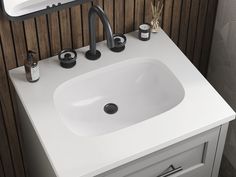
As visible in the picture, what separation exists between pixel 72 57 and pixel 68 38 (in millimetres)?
78

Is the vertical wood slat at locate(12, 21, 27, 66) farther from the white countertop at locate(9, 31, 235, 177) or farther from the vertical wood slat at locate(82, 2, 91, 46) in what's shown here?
the vertical wood slat at locate(82, 2, 91, 46)

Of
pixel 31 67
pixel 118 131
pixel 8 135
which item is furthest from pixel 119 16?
pixel 8 135

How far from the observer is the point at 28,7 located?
5.16 feet

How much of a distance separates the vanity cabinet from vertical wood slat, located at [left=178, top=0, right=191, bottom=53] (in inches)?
21.3

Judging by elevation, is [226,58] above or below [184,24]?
below

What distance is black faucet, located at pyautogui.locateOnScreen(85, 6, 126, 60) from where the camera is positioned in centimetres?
151

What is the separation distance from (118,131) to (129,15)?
516mm

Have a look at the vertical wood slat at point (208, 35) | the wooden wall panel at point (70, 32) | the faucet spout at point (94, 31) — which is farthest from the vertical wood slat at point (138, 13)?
the vertical wood slat at point (208, 35)

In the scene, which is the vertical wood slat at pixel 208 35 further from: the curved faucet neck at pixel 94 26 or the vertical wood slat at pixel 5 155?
the vertical wood slat at pixel 5 155

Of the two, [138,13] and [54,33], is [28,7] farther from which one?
[138,13]

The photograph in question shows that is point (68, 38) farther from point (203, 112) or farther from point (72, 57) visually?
point (203, 112)

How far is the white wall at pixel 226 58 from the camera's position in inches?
76.3

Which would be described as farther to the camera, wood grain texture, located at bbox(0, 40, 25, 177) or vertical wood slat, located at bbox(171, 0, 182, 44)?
vertical wood slat, located at bbox(171, 0, 182, 44)

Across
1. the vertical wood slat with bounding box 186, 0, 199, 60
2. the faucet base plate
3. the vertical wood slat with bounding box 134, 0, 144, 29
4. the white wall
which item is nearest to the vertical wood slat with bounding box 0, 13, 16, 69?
the faucet base plate
